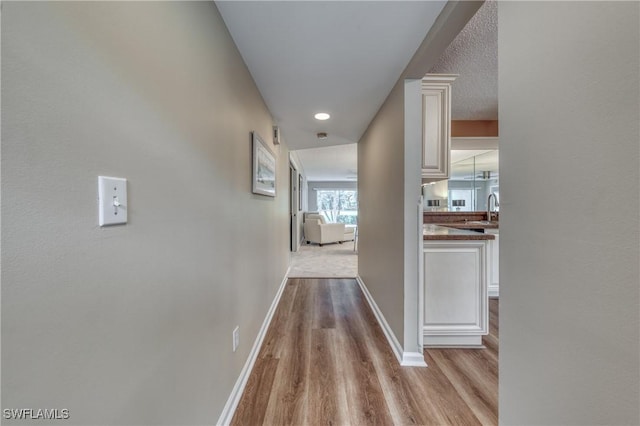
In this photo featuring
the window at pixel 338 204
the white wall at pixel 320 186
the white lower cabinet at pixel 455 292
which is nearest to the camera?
the white lower cabinet at pixel 455 292

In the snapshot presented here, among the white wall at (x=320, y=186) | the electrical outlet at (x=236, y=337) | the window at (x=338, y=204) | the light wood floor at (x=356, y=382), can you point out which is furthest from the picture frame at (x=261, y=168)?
the window at (x=338, y=204)

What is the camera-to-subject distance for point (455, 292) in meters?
1.99

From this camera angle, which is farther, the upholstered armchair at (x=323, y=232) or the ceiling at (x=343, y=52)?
the upholstered armchair at (x=323, y=232)

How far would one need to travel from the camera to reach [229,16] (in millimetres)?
1253

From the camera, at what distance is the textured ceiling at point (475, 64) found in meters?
1.59

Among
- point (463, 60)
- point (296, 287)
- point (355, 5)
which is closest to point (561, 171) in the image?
point (355, 5)

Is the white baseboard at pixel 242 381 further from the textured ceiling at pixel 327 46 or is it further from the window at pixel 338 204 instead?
the window at pixel 338 204

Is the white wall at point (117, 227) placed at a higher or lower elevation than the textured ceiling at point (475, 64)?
lower

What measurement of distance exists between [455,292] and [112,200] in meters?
2.22

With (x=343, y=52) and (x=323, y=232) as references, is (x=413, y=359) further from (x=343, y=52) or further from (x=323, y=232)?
(x=323, y=232)

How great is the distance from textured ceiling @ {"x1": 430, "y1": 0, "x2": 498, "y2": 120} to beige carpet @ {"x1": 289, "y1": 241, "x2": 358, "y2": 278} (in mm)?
2792

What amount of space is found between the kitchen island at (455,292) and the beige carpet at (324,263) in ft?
6.49

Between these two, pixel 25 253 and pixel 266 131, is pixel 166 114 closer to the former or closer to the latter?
pixel 25 253

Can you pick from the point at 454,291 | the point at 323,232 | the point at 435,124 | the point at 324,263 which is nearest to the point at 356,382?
the point at 454,291
